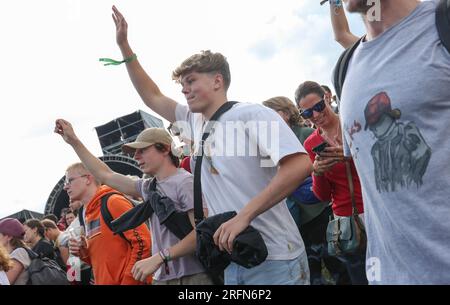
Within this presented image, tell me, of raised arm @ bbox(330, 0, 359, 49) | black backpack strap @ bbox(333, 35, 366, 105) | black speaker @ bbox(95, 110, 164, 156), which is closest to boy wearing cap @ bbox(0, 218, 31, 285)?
raised arm @ bbox(330, 0, 359, 49)

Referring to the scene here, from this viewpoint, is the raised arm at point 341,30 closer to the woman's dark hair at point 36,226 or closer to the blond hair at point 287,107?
the blond hair at point 287,107

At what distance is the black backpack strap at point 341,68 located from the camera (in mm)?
2285

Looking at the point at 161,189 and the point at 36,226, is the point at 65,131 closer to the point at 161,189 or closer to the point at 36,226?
the point at 161,189

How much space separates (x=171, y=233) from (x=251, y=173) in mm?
1221

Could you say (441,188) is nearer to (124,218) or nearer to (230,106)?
(230,106)

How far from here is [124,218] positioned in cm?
412

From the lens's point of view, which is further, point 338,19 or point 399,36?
point 338,19

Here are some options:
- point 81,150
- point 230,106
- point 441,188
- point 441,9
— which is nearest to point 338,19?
point 230,106

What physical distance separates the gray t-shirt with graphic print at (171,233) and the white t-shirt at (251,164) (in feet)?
3.02

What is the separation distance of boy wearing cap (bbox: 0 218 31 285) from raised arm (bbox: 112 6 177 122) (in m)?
2.94

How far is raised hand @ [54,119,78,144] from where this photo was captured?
433 centimetres

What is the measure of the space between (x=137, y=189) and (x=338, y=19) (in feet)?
6.29

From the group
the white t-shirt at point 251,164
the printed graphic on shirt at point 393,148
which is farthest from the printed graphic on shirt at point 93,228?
the printed graphic on shirt at point 393,148
